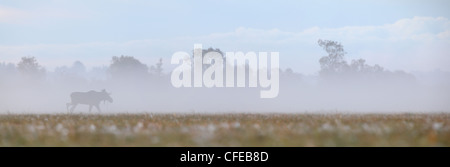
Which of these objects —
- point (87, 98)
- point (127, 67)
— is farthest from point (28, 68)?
point (87, 98)

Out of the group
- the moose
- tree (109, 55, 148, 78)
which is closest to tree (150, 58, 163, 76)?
tree (109, 55, 148, 78)

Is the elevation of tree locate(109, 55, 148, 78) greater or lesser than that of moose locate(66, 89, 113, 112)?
greater

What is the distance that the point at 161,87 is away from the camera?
12100 centimetres

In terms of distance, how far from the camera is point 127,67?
124750mm

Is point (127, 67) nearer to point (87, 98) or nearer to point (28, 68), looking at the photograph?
point (28, 68)

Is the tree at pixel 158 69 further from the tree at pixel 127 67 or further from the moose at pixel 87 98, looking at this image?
the moose at pixel 87 98

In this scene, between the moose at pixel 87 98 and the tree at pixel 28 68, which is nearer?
the moose at pixel 87 98

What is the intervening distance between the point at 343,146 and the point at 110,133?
199 inches

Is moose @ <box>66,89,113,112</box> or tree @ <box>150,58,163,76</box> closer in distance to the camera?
moose @ <box>66,89,113,112</box>

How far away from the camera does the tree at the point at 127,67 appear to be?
12450 cm

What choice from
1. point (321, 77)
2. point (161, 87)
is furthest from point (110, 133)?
point (161, 87)

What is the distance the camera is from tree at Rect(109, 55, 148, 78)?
12450 cm

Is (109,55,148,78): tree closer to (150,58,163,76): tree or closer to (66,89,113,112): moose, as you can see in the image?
(150,58,163,76): tree

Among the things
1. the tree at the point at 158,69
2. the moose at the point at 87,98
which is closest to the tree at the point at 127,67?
the tree at the point at 158,69
